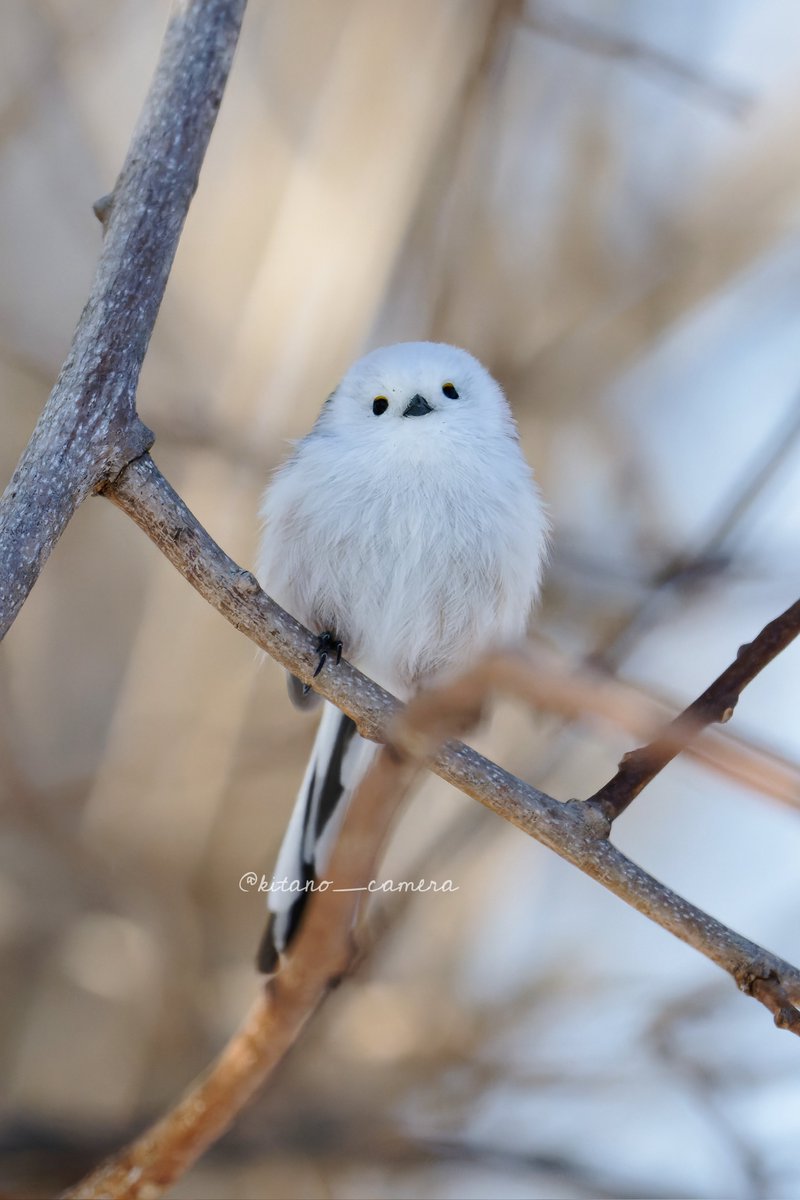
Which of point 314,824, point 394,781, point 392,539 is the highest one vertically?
point 392,539

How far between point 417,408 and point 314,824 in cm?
80

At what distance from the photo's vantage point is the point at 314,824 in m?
2.00

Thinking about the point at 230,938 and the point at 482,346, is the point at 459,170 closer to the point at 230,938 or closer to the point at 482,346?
the point at 482,346

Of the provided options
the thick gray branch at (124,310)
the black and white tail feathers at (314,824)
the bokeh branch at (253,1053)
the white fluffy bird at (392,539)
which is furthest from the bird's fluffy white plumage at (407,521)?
the thick gray branch at (124,310)

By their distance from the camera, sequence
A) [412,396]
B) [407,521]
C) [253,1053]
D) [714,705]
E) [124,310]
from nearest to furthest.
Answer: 1. [714,705]
2. [124,310]
3. [253,1053]
4. [407,521]
5. [412,396]

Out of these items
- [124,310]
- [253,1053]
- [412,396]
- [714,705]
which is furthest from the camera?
[412,396]

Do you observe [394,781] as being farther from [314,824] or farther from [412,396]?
[412,396]

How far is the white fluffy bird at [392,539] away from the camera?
1855 millimetres

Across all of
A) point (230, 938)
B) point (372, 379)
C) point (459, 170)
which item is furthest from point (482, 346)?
point (230, 938)

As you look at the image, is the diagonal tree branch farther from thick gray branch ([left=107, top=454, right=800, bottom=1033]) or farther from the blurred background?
the blurred background

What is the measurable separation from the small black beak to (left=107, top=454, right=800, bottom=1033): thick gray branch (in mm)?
700

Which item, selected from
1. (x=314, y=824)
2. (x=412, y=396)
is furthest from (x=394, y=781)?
(x=412, y=396)

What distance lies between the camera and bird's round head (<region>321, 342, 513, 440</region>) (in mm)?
1916

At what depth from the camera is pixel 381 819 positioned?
1.31 metres
